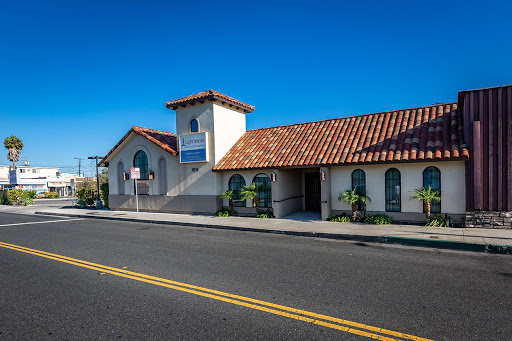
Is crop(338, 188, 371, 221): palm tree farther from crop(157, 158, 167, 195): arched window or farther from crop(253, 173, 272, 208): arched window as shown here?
crop(157, 158, 167, 195): arched window

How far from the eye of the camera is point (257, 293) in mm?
5367

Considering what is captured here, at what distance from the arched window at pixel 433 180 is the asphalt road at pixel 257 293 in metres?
4.21

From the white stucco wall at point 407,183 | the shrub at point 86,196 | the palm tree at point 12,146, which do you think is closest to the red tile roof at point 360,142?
the white stucco wall at point 407,183

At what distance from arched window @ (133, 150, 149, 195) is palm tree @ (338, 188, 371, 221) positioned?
41.8ft

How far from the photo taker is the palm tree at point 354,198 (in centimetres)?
1285

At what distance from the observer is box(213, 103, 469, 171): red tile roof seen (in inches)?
476

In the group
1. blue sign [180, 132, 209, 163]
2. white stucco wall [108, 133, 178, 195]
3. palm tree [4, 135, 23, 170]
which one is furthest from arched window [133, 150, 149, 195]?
palm tree [4, 135, 23, 170]

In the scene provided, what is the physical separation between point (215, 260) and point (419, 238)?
20.3 feet

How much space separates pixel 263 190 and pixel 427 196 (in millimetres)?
7564

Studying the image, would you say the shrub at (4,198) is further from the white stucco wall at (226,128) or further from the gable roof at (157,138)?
the white stucco wall at (226,128)

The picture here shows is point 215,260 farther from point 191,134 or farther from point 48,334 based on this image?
point 191,134

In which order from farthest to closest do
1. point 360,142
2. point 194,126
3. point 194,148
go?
point 194,126
point 194,148
point 360,142

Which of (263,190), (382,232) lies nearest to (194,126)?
(263,190)

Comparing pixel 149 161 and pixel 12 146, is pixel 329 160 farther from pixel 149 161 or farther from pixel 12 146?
pixel 12 146
